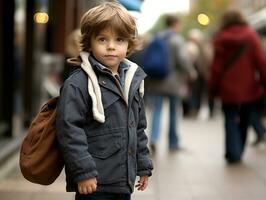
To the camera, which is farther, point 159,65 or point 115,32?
point 159,65

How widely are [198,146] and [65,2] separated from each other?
407 centimetres

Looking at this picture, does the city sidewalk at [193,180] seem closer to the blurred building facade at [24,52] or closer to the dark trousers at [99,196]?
the blurred building facade at [24,52]

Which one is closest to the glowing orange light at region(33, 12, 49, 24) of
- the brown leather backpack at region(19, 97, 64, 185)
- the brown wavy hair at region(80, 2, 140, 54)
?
the brown wavy hair at region(80, 2, 140, 54)

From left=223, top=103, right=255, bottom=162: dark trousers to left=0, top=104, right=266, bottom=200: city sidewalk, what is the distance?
0.57 feet

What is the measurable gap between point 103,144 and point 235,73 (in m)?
5.56

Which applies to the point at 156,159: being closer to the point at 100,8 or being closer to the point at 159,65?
the point at 159,65

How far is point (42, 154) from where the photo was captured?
3902 mm

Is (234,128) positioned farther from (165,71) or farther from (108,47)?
(108,47)

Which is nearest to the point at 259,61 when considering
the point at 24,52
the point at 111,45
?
the point at 24,52

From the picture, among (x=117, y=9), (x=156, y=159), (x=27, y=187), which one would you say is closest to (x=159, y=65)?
(x=156, y=159)

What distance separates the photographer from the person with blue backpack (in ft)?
33.9

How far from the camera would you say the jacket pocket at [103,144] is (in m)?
3.92

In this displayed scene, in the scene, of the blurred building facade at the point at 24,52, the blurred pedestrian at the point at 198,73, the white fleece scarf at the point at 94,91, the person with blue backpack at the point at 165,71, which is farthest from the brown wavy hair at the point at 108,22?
the blurred pedestrian at the point at 198,73

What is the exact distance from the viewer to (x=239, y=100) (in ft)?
30.1
